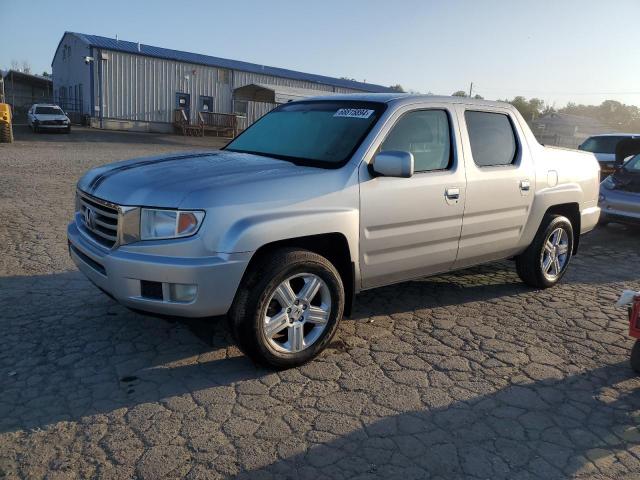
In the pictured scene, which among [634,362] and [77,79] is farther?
[77,79]

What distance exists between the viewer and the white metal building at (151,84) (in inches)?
1266

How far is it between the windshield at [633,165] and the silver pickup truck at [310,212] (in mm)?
4746

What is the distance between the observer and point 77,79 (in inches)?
1390

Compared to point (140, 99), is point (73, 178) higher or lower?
lower

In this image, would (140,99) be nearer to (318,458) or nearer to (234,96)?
(234,96)

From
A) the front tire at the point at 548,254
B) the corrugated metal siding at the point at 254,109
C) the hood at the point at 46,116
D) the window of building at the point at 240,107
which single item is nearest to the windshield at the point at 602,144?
the front tire at the point at 548,254

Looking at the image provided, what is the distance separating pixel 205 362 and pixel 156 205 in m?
1.18

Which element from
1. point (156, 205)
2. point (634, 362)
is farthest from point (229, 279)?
point (634, 362)

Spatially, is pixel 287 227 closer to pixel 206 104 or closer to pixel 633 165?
pixel 633 165

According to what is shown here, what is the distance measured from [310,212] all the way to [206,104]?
35442 mm

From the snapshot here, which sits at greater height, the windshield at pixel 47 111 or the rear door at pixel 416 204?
the windshield at pixel 47 111

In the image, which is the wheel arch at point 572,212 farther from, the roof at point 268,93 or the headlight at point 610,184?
the roof at point 268,93

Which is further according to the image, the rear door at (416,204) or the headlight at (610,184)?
the headlight at (610,184)

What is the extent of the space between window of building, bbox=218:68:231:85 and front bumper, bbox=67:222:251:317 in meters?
36.0
